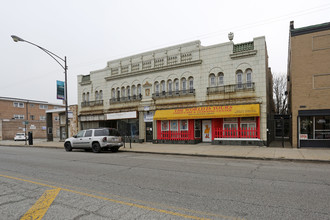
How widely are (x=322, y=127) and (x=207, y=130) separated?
817 centimetres

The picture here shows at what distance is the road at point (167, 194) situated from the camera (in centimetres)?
396

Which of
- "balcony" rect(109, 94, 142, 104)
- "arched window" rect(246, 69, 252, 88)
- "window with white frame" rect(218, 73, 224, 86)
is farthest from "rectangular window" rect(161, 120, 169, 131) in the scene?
"arched window" rect(246, 69, 252, 88)

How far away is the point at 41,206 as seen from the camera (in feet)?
14.4

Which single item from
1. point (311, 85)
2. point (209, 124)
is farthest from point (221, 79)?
point (311, 85)

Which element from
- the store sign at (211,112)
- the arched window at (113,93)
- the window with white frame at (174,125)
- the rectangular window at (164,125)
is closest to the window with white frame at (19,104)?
the arched window at (113,93)

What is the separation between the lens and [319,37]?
45.1ft

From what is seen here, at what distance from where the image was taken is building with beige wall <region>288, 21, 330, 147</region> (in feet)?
44.5

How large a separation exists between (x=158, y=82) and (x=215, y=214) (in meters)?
17.1

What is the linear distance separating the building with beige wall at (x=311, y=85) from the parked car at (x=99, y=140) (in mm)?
12422

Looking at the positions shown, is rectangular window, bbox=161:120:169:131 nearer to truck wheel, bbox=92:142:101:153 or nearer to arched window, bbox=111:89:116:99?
truck wheel, bbox=92:142:101:153

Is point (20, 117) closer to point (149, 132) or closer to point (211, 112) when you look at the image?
point (149, 132)

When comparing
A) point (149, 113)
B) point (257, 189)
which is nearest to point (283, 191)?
point (257, 189)

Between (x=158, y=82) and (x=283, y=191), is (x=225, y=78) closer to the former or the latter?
(x=158, y=82)

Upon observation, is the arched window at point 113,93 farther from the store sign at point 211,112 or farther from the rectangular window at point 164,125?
the rectangular window at point 164,125
